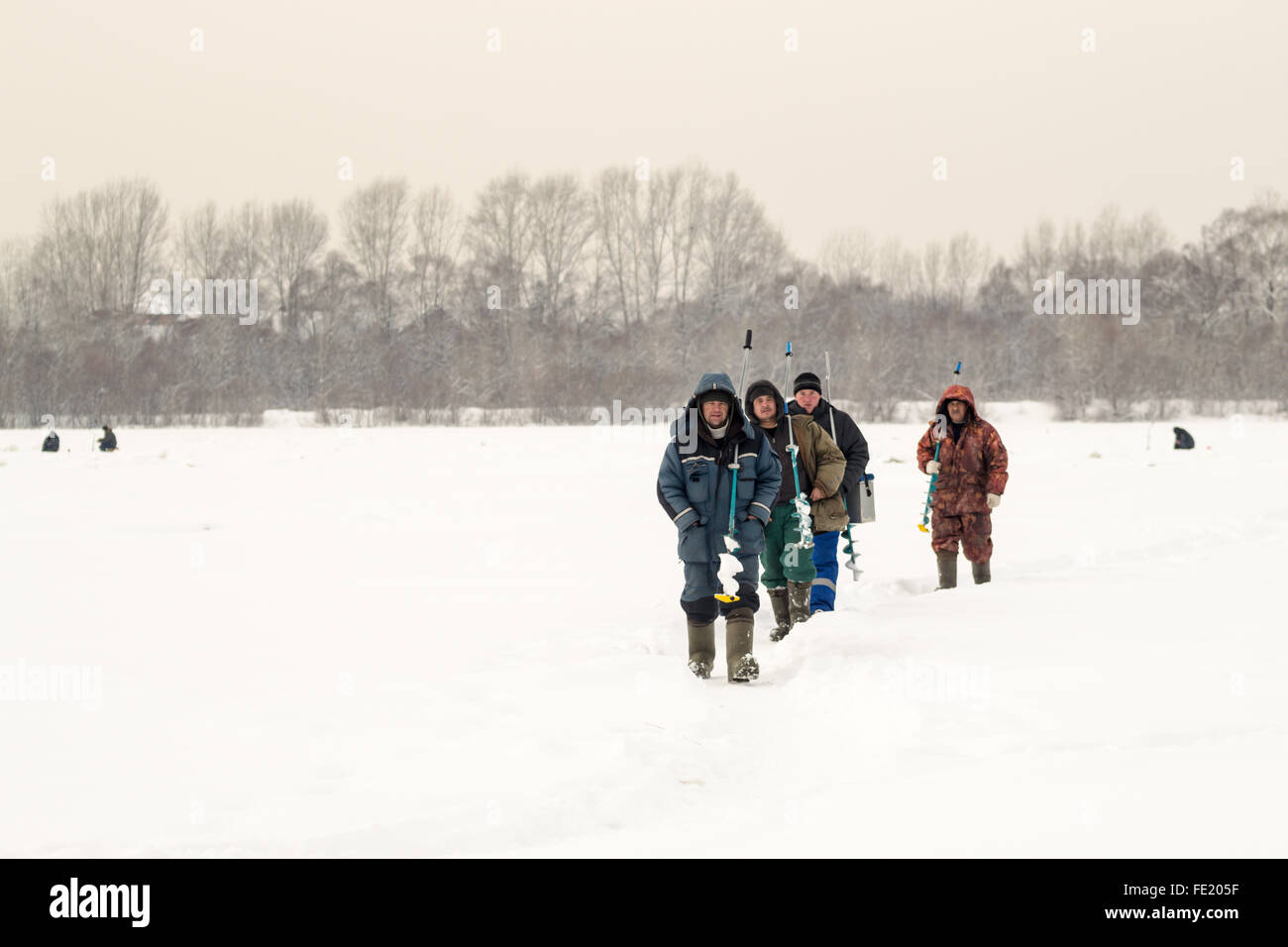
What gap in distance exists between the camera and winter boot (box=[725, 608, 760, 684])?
234 inches

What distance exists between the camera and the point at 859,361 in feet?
139

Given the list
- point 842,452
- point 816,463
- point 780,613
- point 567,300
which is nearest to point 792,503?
point 816,463

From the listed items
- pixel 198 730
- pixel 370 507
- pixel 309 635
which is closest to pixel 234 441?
pixel 370 507

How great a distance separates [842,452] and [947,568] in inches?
56.5

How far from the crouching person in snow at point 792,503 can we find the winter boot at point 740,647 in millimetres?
1039

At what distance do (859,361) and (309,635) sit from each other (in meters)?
37.5

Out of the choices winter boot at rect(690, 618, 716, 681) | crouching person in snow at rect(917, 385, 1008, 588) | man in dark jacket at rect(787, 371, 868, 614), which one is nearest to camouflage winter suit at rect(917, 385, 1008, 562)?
crouching person in snow at rect(917, 385, 1008, 588)

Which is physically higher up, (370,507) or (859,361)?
(859,361)

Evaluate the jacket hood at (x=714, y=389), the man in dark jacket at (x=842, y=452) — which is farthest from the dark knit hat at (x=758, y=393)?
the jacket hood at (x=714, y=389)

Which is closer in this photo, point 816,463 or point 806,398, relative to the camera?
point 816,463

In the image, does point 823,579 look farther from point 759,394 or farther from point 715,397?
point 715,397

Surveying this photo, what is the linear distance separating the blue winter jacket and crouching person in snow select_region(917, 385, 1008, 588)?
2.40 meters

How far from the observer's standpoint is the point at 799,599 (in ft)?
23.7
